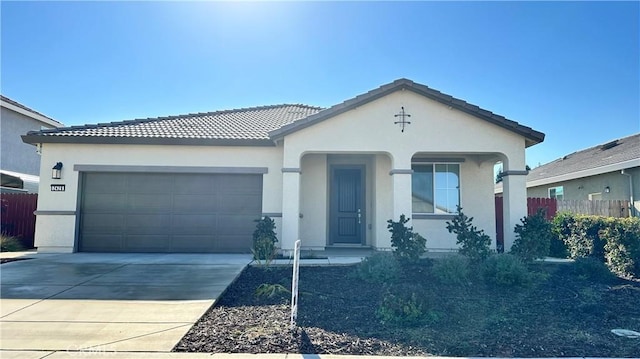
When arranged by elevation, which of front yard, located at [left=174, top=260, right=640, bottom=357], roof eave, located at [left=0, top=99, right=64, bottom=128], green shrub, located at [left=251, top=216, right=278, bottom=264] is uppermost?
roof eave, located at [left=0, top=99, right=64, bottom=128]

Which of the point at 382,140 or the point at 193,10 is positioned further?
the point at 382,140

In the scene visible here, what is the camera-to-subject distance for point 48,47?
954 centimetres

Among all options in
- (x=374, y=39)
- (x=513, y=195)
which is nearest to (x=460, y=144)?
(x=513, y=195)

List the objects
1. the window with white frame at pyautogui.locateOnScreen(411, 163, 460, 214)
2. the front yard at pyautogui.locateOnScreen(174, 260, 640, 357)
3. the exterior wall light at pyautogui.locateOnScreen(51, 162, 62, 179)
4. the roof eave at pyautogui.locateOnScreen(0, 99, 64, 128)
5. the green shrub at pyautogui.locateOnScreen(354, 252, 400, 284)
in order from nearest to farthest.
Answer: the front yard at pyautogui.locateOnScreen(174, 260, 640, 357) < the green shrub at pyautogui.locateOnScreen(354, 252, 400, 284) < the exterior wall light at pyautogui.locateOnScreen(51, 162, 62, 179) < the window with white frame at pyautogui.locateOnScreen(411, 163, 460, 214) < the roof eave at pyautogui.locateOnScreen(0, 99, 64, 128)

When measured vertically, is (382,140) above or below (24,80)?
below

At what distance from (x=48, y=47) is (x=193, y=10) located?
4.27 m

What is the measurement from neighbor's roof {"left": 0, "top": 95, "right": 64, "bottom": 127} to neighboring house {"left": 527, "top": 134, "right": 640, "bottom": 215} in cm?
2594

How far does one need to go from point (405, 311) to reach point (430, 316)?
349 mm

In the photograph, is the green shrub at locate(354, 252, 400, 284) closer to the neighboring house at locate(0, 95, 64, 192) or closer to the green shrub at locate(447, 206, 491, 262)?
the green shrub at locate(447, 206, 491, 262)

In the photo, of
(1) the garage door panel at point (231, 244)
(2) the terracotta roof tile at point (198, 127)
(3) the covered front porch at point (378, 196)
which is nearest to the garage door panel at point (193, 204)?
(1) the garage door panel at point (231, 244)

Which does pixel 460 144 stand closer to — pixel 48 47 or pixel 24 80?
pixel 48 47

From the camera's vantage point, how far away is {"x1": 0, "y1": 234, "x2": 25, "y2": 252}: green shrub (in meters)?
10.9

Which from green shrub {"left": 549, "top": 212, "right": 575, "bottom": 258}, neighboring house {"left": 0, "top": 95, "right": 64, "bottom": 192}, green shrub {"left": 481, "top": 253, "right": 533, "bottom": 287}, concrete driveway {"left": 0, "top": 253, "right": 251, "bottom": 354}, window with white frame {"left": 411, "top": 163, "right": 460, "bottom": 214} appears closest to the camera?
concrete driveway {"left": 0, "top": 253, "right": 251, "bottom": 354}

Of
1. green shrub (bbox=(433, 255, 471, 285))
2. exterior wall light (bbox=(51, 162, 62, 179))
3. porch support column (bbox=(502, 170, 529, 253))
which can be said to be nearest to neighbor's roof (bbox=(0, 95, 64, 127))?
exterior wall light (bbox=(51, 162, 62, 179))
